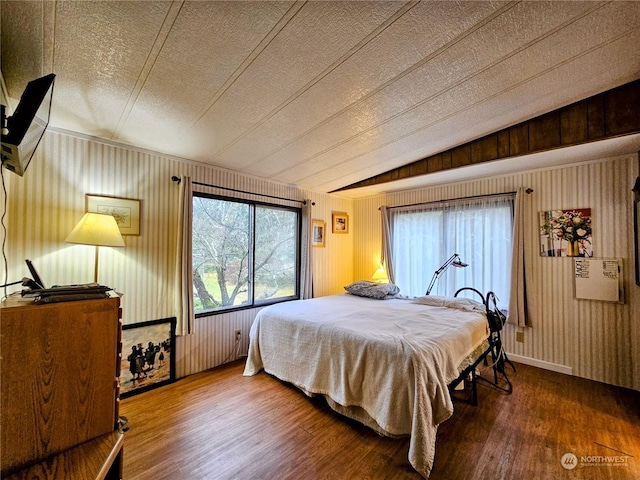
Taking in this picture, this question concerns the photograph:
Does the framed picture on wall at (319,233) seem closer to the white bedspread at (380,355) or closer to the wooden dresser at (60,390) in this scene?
the white bedspread at (380,355)

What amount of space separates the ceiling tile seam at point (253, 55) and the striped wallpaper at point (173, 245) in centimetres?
111

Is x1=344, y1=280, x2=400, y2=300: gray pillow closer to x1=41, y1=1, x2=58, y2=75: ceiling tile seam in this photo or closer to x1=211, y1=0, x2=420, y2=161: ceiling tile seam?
x1=211, y1=0, x2=420, y2=161: ceiling tile seam

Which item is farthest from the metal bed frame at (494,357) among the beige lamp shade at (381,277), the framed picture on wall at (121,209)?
the framed picture on wall at (121,209)

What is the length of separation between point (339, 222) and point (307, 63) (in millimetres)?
3207

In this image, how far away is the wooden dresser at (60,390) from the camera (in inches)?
32.0

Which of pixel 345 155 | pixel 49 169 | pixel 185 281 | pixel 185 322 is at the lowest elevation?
pixel 185 322

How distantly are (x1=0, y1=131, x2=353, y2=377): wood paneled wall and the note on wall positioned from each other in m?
3.86

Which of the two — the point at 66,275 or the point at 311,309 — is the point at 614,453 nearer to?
the point at 311,309

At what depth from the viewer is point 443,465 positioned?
1.65 meters

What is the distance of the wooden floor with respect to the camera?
1608mm

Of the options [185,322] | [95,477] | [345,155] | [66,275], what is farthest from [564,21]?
[66,275]

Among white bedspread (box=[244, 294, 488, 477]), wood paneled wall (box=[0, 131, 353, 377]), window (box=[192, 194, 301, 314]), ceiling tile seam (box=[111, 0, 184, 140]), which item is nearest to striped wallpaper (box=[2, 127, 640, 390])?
wood paneled wall (box=[0, 131, 353, 377])

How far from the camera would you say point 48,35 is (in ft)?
4.18

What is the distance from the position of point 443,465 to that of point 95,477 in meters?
1.86
